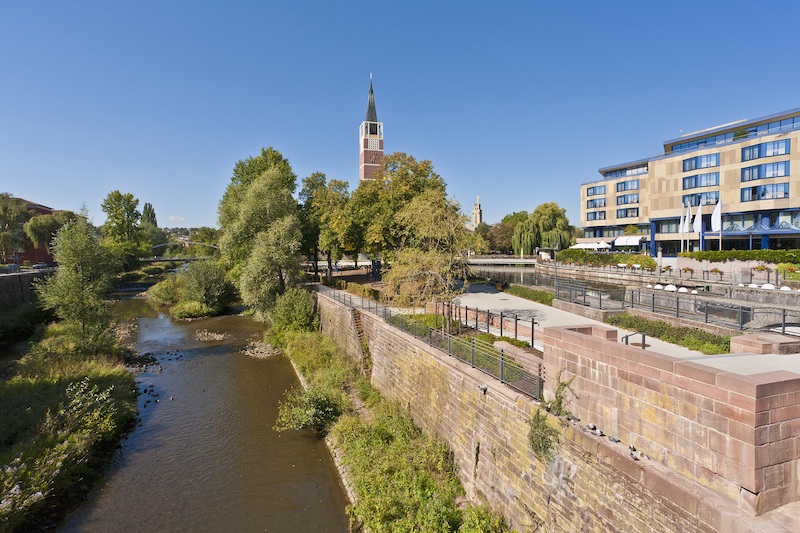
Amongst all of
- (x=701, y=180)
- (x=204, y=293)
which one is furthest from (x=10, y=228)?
(x=701, y=180)

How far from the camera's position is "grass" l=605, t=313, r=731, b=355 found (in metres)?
11.8

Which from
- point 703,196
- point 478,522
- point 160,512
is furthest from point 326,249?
point 703,196

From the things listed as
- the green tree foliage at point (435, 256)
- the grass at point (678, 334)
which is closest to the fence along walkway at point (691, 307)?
the grass at point (678, 334)

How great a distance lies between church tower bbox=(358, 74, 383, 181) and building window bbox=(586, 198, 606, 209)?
128 ft

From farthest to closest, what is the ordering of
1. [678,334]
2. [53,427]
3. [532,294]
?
[532,294] → [678,334] → [53,427]

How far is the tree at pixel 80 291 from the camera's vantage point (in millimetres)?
19875

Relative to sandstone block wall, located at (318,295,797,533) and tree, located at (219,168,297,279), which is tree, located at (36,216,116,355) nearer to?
tree, located at (219,168,297,279)

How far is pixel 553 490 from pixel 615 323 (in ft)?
34.2

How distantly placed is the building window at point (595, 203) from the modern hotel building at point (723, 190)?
1.63 metres

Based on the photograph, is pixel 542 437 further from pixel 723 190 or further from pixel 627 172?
pixel 627 172

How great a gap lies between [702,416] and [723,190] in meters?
50.8

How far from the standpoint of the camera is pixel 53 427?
12.2m

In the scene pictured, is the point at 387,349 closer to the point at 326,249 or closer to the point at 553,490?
the point at 553,490

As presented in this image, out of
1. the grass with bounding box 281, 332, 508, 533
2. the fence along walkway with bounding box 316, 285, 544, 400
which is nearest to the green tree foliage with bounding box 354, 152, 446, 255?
the fence along walkway with bounding box 316, 285, 544, 400
